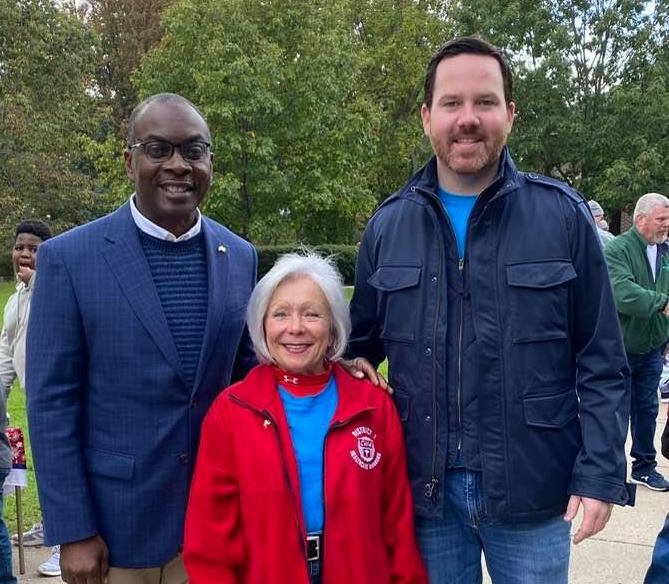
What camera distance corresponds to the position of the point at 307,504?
7.93 ft

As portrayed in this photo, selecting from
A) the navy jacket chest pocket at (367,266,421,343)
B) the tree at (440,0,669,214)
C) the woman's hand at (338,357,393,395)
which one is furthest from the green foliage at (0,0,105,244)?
the navy jacket chest pocket at (367,266,421,343)

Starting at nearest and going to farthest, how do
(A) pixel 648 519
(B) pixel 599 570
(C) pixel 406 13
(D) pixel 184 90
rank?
(B) pixel 599 570 → (A) pixel 648 519 → (D) pixel 184 90 → (C) pixel 406 13

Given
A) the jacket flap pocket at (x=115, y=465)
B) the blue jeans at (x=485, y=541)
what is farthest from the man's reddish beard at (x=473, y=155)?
the jacket flap pocket at (x=115, y=465)

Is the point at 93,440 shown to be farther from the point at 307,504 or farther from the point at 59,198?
the point at 59,198

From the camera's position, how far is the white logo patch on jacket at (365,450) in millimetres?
2426

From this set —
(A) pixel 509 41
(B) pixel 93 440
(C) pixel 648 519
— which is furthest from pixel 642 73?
(B) pixel 93 440

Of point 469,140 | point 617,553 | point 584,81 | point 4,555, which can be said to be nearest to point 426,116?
point 469,140

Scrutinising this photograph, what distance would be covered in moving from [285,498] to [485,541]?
0.67 meters

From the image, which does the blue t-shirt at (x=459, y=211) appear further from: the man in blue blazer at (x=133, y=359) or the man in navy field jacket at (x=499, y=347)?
the man in blue blazer at (x=133, y=359)

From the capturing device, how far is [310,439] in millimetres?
2455

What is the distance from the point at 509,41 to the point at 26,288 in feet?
72.4

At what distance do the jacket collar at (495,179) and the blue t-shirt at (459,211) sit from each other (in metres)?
0.05

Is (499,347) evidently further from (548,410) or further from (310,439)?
(310,439)

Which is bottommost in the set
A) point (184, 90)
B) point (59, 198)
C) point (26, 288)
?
point (26, 288)
